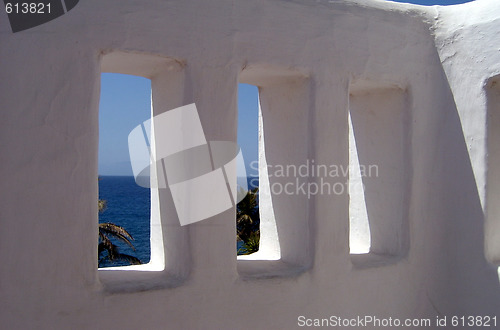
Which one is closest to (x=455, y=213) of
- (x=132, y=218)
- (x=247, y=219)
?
(x=247, y=219)

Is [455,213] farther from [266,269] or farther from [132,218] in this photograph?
[132,218]

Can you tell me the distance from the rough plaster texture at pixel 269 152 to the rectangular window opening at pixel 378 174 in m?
0.02

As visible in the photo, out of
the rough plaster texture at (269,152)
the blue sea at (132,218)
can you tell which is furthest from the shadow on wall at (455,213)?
the blue sea at (132,218)

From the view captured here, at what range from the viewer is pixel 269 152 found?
156 inches

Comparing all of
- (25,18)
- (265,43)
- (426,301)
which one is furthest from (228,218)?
(426,301)

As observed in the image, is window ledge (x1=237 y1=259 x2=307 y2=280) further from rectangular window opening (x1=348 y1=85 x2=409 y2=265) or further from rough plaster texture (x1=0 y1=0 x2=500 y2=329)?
rectangular window opening (x1=348 y1=85 x2=409 y2=265)

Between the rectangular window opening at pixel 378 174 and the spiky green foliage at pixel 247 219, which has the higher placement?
the spiky green foliage at pixel 247 219

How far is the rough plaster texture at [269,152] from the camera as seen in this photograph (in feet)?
8.98

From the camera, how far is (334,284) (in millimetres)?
3633

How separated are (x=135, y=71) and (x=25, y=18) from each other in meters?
0.80

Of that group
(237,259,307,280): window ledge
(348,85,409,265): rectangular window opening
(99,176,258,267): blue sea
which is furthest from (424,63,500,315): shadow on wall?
(99,176,258,267): blue sea

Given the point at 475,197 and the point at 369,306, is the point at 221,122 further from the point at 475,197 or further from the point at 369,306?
the point at 475,197

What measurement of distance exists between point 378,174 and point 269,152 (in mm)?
857

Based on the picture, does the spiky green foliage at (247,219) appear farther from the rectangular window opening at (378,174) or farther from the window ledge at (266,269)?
the window ledge at (266,269)
